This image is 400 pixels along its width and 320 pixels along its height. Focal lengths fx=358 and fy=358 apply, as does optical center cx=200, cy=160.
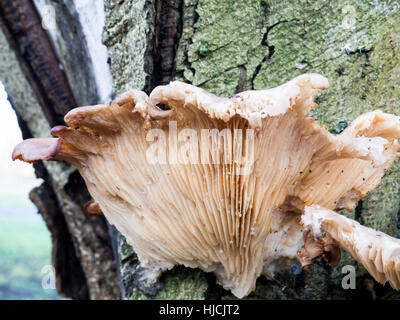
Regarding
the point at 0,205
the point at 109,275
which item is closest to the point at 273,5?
the point at 109,275

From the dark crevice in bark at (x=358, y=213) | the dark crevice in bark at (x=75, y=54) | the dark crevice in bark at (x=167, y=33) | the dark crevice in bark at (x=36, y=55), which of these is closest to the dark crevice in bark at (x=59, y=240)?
the dark crevice in bark at (x=36, y=55)

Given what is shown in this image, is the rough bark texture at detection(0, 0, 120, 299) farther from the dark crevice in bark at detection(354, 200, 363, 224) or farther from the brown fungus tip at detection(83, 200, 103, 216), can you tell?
the dark crevice in bark at detection(354, 200, 363, 224)

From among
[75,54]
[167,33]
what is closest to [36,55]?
[75,54]

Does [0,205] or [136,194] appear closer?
[136,194]

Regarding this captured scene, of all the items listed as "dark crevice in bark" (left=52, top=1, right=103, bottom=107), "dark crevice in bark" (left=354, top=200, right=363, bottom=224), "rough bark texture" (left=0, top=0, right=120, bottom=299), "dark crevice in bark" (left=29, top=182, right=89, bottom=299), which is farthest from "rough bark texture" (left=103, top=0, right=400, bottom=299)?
"dark crevice in bark" (left=29, top=182, right=89, bottom=299)

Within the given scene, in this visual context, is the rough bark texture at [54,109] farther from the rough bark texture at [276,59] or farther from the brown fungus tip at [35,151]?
the brown fungus tip at [35,151]

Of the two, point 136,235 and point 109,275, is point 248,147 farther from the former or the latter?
point 109,275
